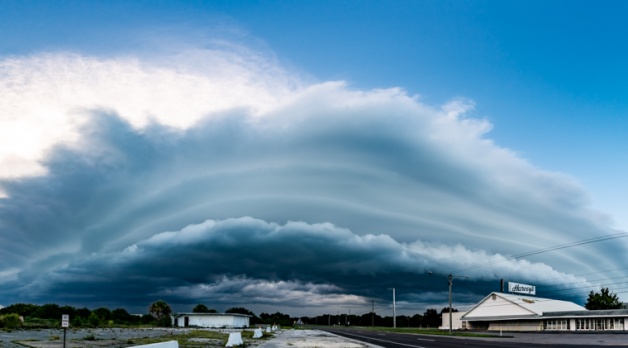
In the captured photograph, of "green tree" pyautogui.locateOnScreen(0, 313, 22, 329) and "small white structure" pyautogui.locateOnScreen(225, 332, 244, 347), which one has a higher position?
"small white structure" pyautogui.locateOnScreen(225, 332, 244, 347)

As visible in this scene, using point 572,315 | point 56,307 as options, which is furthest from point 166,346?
point 56,307

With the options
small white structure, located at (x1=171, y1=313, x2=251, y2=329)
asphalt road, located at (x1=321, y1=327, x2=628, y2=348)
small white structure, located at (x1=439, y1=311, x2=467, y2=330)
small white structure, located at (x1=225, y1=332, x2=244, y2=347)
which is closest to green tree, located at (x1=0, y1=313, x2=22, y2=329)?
small white structure, located at (x1=225, y1=332, x2=244, y2=347)

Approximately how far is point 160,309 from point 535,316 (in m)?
90.4

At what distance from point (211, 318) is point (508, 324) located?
6840 cm

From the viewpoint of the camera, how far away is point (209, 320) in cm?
12850

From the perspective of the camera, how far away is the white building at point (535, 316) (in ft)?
289

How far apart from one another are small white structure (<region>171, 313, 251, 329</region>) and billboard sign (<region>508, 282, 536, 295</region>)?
73.4 metres

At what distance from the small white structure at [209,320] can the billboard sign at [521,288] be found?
73.4m

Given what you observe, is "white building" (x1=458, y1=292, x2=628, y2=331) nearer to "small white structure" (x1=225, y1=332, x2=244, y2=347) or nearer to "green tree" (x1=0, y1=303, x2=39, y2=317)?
"small white structure" (x1=225, y1=332, x2=244, y2=347)

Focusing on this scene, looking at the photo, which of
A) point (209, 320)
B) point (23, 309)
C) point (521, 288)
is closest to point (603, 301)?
point (521, 288)

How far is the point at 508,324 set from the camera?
4744 inches

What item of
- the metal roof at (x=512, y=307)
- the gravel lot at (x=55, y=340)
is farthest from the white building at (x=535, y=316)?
the gravel lot at (x=55, y=340)

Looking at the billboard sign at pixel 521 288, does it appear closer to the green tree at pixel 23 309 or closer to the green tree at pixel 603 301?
the green tree at pixel 603 301

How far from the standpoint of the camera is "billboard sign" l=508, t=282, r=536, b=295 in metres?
147
